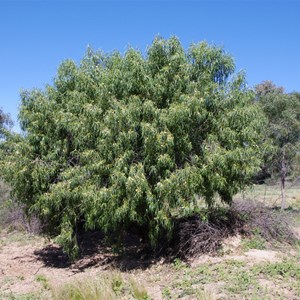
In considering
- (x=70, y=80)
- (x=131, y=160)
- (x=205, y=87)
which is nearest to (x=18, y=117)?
(x=70, y=80)

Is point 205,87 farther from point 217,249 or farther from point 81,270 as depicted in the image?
point 81,270

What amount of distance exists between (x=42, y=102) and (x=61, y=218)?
10.9 ft

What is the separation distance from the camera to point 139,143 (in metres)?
9.77

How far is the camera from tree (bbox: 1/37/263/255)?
9094mm

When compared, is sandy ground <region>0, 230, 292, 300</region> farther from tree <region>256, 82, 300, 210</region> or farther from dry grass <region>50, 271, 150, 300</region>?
tree <region>256, 82, 300, 210</region>

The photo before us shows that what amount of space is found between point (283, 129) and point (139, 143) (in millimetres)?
11317

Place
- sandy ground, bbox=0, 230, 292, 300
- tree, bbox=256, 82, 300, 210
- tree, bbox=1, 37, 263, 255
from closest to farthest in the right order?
tree, bbox=1, 37, 263, 255 → sandy ground, bbox=0, 230, 292, 300 → tree, bbox=256, 82, 300, 210

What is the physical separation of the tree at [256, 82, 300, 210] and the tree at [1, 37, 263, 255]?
364 inches

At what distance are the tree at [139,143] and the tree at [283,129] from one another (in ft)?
30.4

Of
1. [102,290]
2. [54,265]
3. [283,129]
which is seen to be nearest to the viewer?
[102,290]

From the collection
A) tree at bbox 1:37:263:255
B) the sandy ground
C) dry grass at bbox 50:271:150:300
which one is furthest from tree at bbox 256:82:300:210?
dry grass at bbox 50:271:150:300

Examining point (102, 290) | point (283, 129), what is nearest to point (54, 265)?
point (102, 290)

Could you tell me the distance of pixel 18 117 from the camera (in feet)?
37.3

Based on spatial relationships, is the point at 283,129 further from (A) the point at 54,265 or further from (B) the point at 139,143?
(A) the point at 54,265
